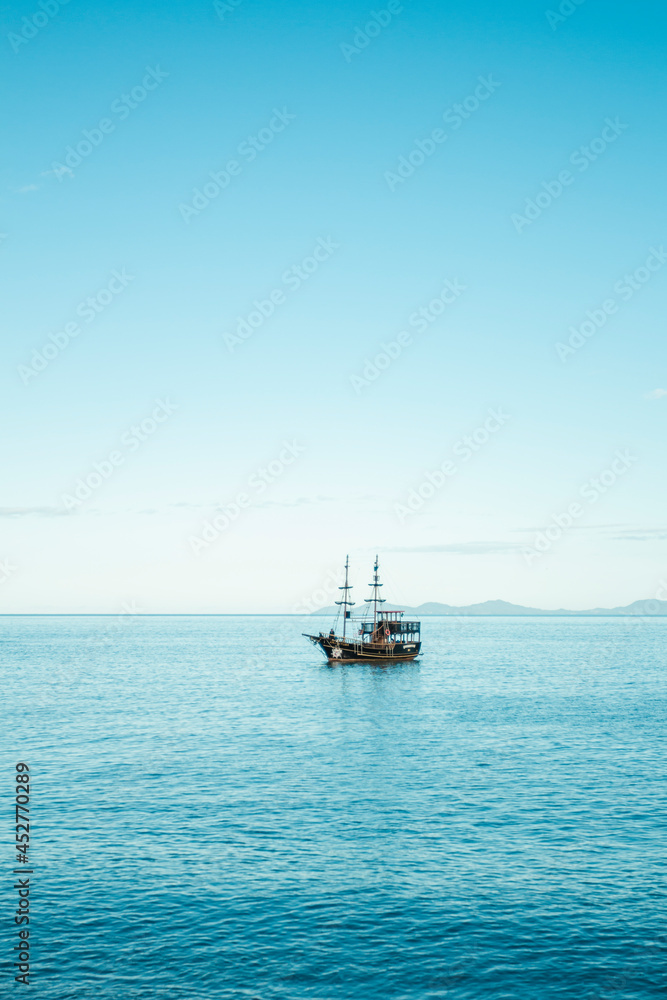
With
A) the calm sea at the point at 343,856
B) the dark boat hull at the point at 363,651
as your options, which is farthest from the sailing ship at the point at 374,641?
the calm sea at the point at 343,856

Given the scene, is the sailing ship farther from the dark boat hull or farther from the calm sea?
the calm sea

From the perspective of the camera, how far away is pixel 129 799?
43.2 meters

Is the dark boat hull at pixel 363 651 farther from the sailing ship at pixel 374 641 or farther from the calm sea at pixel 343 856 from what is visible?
the calm sea at pixel 343 856

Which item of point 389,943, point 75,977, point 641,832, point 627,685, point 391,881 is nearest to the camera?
point 75,977

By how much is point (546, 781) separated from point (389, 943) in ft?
81.2

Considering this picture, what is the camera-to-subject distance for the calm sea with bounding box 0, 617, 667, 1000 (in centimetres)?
2467

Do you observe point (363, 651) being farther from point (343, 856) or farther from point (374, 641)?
point (343, 856)

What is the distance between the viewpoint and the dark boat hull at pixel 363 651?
133750mm

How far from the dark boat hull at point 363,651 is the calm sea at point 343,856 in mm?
58434

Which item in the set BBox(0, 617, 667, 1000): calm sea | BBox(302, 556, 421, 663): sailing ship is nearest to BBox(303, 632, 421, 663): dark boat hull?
BBox(302, 556, 421, 663): sailing ship

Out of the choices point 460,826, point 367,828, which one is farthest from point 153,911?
point 460,826

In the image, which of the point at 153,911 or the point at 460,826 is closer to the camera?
the point at 153,911

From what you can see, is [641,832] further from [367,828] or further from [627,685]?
[627,685]

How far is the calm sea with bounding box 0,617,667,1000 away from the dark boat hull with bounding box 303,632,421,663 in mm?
58434
